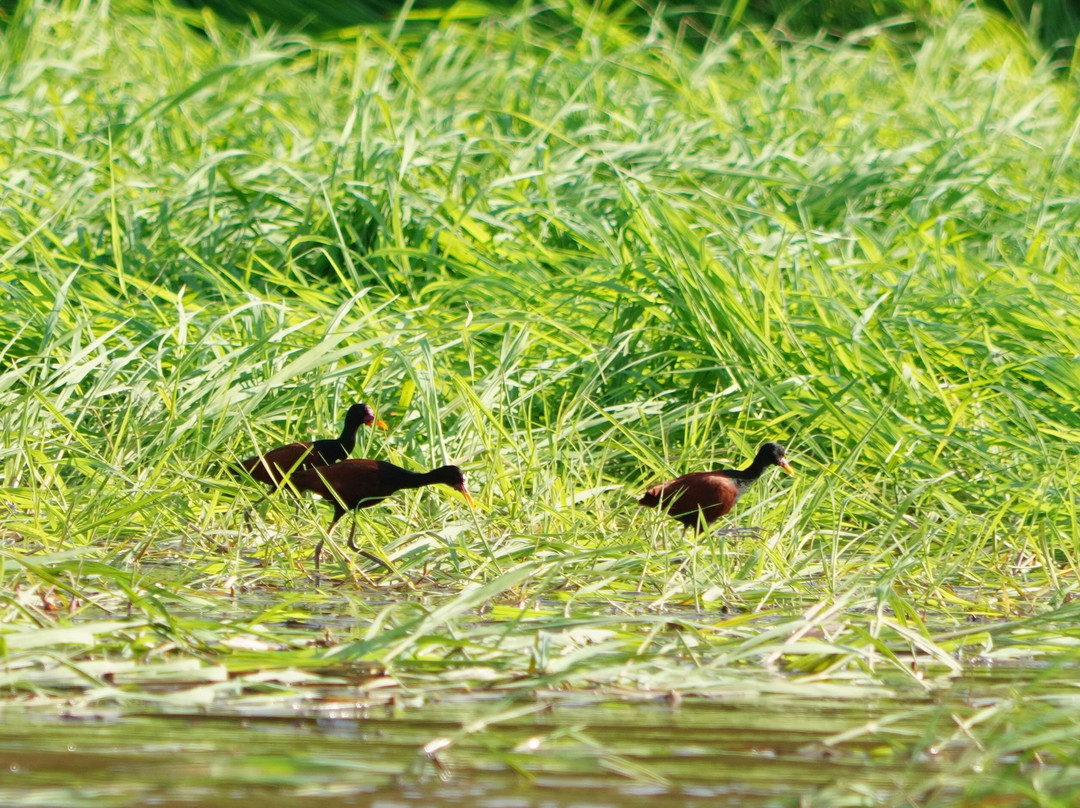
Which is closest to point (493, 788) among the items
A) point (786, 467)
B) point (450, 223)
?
point (786, 467)

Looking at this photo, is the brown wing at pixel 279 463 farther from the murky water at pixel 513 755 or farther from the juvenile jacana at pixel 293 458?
the murky water at pixel 513 755

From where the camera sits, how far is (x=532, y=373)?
6.21 meters

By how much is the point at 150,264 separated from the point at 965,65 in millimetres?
7056

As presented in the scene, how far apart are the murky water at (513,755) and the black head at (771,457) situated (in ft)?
6.96

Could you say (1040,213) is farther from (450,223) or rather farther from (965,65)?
(965,65)

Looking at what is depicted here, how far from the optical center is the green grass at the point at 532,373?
140 inches

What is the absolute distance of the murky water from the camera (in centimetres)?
245

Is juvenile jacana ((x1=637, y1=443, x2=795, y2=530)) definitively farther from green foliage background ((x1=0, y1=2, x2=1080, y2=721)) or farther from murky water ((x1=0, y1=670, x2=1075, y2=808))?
murky water ((x1=0, y1=670, x2=1075, y2=808))

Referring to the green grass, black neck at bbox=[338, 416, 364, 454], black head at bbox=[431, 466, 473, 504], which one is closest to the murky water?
the green grass

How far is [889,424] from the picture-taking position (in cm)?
567

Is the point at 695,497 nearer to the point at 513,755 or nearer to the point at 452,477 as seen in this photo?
the point at 452,477

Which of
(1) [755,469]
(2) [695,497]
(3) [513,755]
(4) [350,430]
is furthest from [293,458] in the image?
(3) [513,755]

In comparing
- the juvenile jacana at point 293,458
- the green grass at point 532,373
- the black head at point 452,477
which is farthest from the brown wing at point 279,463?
the black head at point 452,477

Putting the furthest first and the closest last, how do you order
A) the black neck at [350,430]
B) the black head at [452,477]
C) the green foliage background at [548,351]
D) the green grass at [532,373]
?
the black neck at [350,430], the black head at [452,477], the green foliage background at [548,351], the green grass at [532,373]
